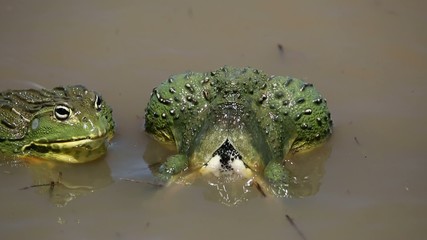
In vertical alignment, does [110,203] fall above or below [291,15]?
below

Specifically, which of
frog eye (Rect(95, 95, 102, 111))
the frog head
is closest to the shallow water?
the frog head

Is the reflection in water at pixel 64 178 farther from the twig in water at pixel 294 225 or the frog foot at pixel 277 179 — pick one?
the twig in water at pixel 294 225

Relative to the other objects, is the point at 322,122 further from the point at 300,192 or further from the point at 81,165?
the point at 81,165

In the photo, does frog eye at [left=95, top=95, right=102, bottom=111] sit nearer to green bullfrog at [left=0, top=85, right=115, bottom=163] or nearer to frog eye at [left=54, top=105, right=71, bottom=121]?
green bullfrog at [left=0, top=85, right=115, bottom=163]

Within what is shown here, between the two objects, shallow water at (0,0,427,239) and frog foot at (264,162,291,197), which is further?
frog foot at (264,162,291,197)

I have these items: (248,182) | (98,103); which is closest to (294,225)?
(248,182)

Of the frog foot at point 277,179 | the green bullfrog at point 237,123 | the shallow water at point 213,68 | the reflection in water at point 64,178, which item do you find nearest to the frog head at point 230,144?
the green bullfrog at point 237,123

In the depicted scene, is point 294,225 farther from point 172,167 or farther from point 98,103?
point 98,103

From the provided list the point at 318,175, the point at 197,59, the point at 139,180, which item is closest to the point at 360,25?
the point at 197,59
